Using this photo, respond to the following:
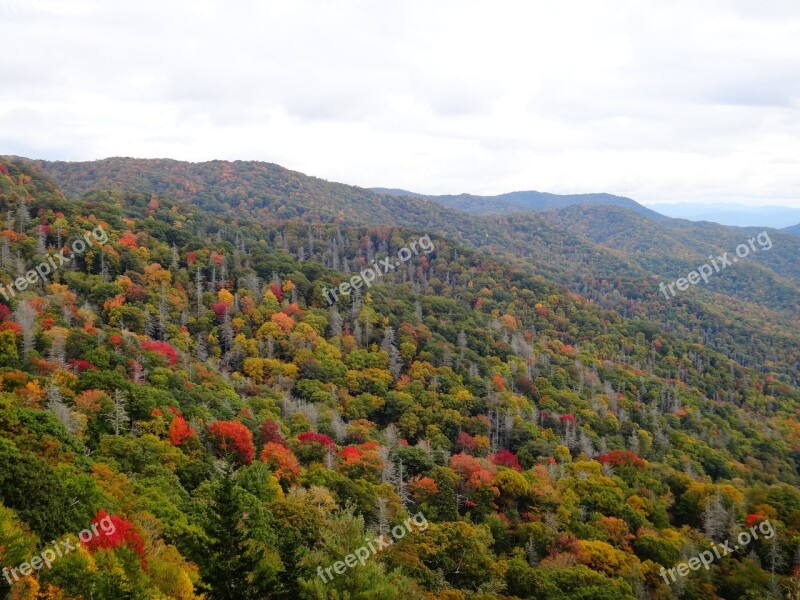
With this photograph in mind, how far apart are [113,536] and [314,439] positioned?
2740 centimetres

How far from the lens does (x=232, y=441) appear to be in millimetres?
41688

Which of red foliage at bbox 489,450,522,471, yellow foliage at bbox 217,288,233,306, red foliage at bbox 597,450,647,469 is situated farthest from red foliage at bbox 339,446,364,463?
yellow foliage at bbox 217,288,233,306

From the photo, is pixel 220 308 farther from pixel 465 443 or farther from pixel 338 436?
pixel 465 443

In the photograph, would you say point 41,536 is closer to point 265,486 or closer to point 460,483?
point 265,486

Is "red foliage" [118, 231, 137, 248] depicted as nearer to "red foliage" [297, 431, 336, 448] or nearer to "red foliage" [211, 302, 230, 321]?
"red foliage" [211, 302, 230, 321]

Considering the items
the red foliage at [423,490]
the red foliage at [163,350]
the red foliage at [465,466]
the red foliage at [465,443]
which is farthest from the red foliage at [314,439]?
the red foliage at [465,443]

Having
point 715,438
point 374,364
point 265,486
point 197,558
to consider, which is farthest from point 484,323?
point 197,558

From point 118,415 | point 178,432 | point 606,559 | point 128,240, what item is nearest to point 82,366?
point 118,415

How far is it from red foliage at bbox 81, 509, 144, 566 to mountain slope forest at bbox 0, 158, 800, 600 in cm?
17

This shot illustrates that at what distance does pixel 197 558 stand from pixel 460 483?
2969cm

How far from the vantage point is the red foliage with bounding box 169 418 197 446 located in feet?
129

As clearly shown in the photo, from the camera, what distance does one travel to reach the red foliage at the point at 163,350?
5398 cm

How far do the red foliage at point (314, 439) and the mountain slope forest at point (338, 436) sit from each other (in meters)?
0.30

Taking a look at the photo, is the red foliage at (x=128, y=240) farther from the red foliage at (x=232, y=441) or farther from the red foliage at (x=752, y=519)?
the red foliage at (x=752, y=519)
